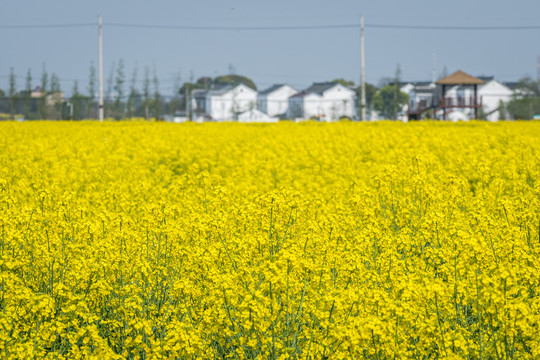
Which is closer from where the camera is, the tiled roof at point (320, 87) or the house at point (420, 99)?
the house at point (420, 99)

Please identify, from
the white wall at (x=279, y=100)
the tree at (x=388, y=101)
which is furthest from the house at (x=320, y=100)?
the tree at (x=388, y=101)

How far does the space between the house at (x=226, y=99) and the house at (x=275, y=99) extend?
2.98 meters

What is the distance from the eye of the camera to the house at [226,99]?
4409 inches

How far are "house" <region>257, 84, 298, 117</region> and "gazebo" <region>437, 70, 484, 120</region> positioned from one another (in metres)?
58.7

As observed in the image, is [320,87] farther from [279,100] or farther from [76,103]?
[76,103]

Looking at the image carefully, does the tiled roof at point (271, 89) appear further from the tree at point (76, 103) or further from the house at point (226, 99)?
the tree at point (76, 103)

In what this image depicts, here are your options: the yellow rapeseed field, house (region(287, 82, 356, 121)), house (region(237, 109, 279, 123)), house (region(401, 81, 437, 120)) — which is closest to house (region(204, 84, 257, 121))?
house (region(237, 109, 279, 123))

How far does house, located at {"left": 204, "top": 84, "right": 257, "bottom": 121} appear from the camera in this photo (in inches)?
4409

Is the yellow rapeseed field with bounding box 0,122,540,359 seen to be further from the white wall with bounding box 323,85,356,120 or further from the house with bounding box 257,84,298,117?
the house with bounding box 257,84,298,117

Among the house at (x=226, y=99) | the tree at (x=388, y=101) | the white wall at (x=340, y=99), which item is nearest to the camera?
the tree at (x=388, y=101)

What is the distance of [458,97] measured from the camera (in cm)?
4834

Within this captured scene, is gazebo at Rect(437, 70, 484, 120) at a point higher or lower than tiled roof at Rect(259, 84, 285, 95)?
lower

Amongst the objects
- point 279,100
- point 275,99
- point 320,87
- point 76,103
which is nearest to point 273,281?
point 76,103

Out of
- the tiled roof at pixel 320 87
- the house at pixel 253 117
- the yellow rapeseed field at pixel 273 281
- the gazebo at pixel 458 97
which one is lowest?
the yellow rapeseed field at pixel 273 281
